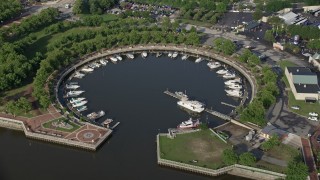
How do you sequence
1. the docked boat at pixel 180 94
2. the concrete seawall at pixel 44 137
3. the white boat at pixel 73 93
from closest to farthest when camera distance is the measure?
the concrete seawall at pixel 44 137, the docked boat at pixel 180 94, the white boat at pixel 73 93

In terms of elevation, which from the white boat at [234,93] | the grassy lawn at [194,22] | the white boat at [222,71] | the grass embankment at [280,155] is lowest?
the grass embankment at [280,155]

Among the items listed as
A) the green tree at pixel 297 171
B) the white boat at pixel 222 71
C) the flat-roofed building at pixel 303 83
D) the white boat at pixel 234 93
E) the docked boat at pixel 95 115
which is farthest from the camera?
the white boat at pixel 222 71

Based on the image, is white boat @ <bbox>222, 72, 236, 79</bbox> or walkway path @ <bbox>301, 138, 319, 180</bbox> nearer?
walkway path @ <bbox>301, 138, 319, 180</bbox>

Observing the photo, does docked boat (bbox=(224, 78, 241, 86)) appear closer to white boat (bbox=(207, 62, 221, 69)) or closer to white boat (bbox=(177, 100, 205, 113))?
white boat (bbox=(207, 62, 221, 69))

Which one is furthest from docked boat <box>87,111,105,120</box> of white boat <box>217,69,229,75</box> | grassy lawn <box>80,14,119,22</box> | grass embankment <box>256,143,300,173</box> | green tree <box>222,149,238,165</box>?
grassy lawn <box>80,14,119,22</box>

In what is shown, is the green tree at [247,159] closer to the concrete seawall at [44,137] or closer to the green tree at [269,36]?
the concrete seawall at [44,137]

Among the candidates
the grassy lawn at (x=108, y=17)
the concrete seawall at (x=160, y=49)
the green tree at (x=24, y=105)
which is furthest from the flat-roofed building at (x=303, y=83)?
the grassy lawn at (x=108, y=17)

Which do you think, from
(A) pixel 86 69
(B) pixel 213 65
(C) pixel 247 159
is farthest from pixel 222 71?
(C) pixel 247 159
